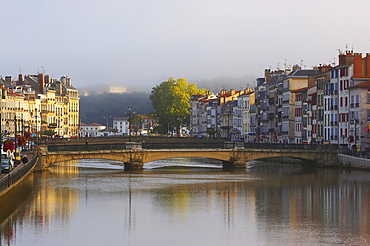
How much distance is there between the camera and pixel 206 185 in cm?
7469

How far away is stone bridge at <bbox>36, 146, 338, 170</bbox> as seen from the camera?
288 ft

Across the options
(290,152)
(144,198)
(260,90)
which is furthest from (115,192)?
(260,90)

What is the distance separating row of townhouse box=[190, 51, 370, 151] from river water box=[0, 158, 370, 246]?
1738 centimetres

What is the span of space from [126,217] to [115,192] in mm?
15959

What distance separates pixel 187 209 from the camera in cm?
5534

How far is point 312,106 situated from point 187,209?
6768 cm

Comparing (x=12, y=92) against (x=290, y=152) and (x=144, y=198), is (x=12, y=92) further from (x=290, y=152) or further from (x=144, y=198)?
(x=144, y=198)

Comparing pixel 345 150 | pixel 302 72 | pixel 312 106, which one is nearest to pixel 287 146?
pixel 345 150

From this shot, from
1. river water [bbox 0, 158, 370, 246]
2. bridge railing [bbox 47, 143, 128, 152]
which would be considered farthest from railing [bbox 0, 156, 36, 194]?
bridge railing [bbox 47, 143, 128, 152]

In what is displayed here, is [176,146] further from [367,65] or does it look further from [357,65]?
[367,65]

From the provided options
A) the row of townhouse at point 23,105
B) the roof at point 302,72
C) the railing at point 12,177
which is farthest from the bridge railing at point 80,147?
the row of townhouse at point 23,105

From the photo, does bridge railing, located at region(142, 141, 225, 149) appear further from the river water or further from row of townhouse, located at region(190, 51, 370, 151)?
row of townhouse, located at region(190, 51, 370, 151)

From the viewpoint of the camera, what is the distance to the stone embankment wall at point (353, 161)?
88.2 metres

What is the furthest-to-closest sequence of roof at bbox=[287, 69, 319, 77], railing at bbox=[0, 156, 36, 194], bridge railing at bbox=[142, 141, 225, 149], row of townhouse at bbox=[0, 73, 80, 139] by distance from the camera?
row of townhouse at bbox=[0, 73, 80, 139]
roof at bbox=[287, 69, 319, 77]
bridge railing at bbox=[142, 141, 225, 149]
railing at bbox=[0, 156, 36, 194]
